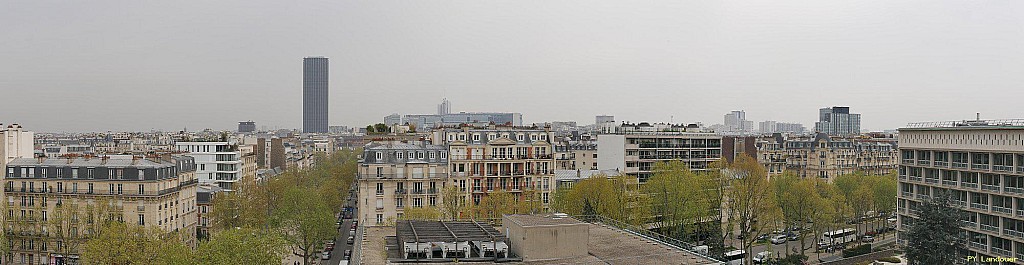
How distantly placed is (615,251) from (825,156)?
78881 mm

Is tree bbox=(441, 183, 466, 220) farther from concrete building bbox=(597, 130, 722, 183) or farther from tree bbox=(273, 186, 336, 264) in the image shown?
concrete building bbox=(597, 130, 722, 183)

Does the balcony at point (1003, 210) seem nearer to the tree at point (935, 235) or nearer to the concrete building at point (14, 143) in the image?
the tree at point (935, 235)

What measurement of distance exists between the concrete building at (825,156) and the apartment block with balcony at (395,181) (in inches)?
2140

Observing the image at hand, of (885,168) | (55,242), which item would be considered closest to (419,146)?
(55,242)

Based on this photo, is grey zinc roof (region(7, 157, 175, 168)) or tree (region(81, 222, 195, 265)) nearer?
tree (region(81, 222, 195, 265))

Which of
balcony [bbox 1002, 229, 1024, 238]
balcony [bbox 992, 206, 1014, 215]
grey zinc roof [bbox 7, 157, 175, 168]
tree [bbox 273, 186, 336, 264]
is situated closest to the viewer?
balcony [bbox 1002, 229, 1024, 238]

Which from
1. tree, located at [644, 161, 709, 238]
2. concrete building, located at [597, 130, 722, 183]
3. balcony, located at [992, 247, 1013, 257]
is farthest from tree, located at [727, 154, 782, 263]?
balcony, located at [992, 247, 1013, 257]

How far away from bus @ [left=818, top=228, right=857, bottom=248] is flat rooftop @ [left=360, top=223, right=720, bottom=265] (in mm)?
38972

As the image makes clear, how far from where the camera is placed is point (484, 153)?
220 ft

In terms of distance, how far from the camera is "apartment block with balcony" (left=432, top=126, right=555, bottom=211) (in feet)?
218

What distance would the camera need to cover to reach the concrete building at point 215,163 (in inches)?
3447

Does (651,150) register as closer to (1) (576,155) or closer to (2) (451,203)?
(1) (576,155)

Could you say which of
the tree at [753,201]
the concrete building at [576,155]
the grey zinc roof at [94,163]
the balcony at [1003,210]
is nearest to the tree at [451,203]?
the grey zinc roof at [94,163]

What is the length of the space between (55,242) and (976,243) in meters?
63.4
